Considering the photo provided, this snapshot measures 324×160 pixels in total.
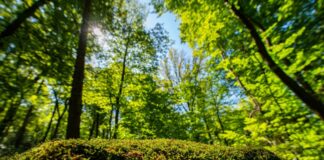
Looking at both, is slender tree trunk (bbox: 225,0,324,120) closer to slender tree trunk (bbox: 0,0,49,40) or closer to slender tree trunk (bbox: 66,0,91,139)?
slender tree trunk (bbox: 0,0,49,40)

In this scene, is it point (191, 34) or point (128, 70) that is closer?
point (191, 34)

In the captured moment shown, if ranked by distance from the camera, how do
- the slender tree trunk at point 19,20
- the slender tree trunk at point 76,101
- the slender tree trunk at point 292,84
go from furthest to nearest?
the slender tree trunk at point 76,101, the slender tree trunk at point 19,20, the slender tree trunk at point 292,84

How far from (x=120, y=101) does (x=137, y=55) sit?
408 cm

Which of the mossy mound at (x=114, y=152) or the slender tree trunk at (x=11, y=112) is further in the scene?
the slender tree trunk at (x=11, y=112)

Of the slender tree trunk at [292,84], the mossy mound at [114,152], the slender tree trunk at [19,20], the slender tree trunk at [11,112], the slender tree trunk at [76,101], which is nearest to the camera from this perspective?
the slender tree trunk at [292,84]

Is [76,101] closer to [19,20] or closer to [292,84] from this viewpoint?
[19,20]

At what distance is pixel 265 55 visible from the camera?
3895 millimetres

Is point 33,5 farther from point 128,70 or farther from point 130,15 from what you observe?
point 130,15

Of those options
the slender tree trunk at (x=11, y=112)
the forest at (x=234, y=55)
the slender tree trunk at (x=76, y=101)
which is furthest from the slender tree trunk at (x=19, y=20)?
the slender tree trunk at (x=76, y=101)

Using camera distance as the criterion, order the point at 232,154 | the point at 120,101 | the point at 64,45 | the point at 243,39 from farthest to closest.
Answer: the point at 120,101
the point at 232,154
the point at 64,45
the point at 243,39

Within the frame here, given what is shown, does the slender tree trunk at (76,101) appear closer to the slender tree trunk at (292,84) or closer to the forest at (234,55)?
the forest at (234,55)

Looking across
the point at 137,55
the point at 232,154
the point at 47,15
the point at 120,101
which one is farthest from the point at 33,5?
the point at 137,55

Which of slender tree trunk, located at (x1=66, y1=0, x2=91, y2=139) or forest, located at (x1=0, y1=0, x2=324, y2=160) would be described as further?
slender tree trunk, located at (x1=66, y1=0, x2=91, y2=139)

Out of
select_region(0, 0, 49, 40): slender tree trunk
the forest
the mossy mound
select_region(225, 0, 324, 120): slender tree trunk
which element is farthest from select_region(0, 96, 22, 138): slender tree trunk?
select_region(225, 0, 324, 120): slender tree trunk
